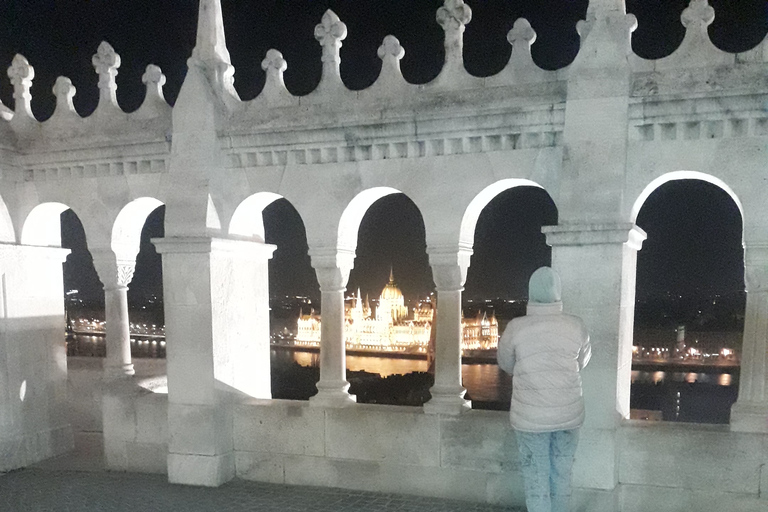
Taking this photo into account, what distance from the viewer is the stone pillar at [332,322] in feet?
16.4

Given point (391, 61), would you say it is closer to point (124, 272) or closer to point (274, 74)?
point (274, 74)

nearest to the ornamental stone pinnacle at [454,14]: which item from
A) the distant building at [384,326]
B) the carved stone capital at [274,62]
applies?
the carved stone capital at [274,62]

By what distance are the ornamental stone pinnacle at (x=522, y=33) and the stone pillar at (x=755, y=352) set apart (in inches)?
77.9

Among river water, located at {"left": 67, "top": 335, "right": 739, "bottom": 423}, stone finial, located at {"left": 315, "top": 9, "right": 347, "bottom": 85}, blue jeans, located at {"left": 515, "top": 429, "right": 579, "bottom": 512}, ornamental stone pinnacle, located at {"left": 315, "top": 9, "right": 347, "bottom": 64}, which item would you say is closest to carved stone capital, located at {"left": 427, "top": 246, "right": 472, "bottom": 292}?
blue jeans, located at {"left": 515, "top": 429, "right": 579, "bottom": 512}

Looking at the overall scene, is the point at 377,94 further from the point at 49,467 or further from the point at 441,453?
the point at 49,467

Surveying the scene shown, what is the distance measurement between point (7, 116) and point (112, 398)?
2764 millimetres

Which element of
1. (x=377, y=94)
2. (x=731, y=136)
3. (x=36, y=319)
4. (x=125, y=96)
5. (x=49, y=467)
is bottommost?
(x=49, y=467)

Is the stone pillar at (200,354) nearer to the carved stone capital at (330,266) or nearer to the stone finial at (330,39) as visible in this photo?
A: the carved stone capital at (330,266)

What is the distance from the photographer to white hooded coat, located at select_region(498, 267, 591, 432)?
11.2 feet

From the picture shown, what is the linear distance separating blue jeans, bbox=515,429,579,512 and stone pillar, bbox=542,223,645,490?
780mm

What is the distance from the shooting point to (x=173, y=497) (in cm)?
486

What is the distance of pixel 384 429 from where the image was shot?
16.0 feet

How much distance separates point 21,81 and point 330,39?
123 inches

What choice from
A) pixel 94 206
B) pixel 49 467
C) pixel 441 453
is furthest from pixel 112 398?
pixel 441 453
